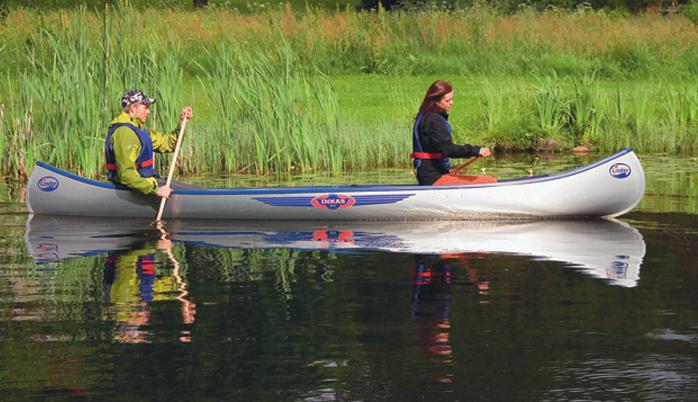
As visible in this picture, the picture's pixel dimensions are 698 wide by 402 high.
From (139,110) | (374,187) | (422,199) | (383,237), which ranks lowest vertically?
(383,237)

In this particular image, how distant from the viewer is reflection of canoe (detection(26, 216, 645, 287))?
1221 cm

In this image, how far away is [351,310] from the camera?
9.55 metres

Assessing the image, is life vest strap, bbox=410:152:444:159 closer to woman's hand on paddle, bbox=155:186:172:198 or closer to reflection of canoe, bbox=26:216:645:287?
reflection of canoe, bbox=26:216:645:287

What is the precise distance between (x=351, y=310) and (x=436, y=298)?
0.74m

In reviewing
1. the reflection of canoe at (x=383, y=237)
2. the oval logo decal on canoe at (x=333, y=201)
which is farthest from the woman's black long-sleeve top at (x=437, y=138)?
the oval logo decal on canoe at (x=333, y=201)

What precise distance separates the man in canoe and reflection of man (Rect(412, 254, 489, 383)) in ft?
11.2

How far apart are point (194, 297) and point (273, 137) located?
300 inches

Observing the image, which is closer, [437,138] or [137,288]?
[137,288]

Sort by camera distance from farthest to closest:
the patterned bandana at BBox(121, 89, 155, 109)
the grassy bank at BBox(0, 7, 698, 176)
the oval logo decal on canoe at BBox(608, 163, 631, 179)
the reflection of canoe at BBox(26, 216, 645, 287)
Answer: the grassy bank at BBox(0, 7, 698, 176) < the patterned bandana at BBox(121, 89, 155, 109) < the oval logo decal on canoe at BBox(608, 163, 631, 179) < the reflection of canoe at BBox(26, 216, 645, 287)

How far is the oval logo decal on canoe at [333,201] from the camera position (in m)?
14.3

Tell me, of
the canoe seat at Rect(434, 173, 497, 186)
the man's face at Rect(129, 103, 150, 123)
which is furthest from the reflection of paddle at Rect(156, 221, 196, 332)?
the canoe seat at Rect(434, 173, 497, 186)

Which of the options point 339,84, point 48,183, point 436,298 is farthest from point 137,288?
point 339,84

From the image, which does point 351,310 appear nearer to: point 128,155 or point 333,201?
point 333,201

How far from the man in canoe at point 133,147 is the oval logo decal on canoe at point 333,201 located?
54.4 inches
